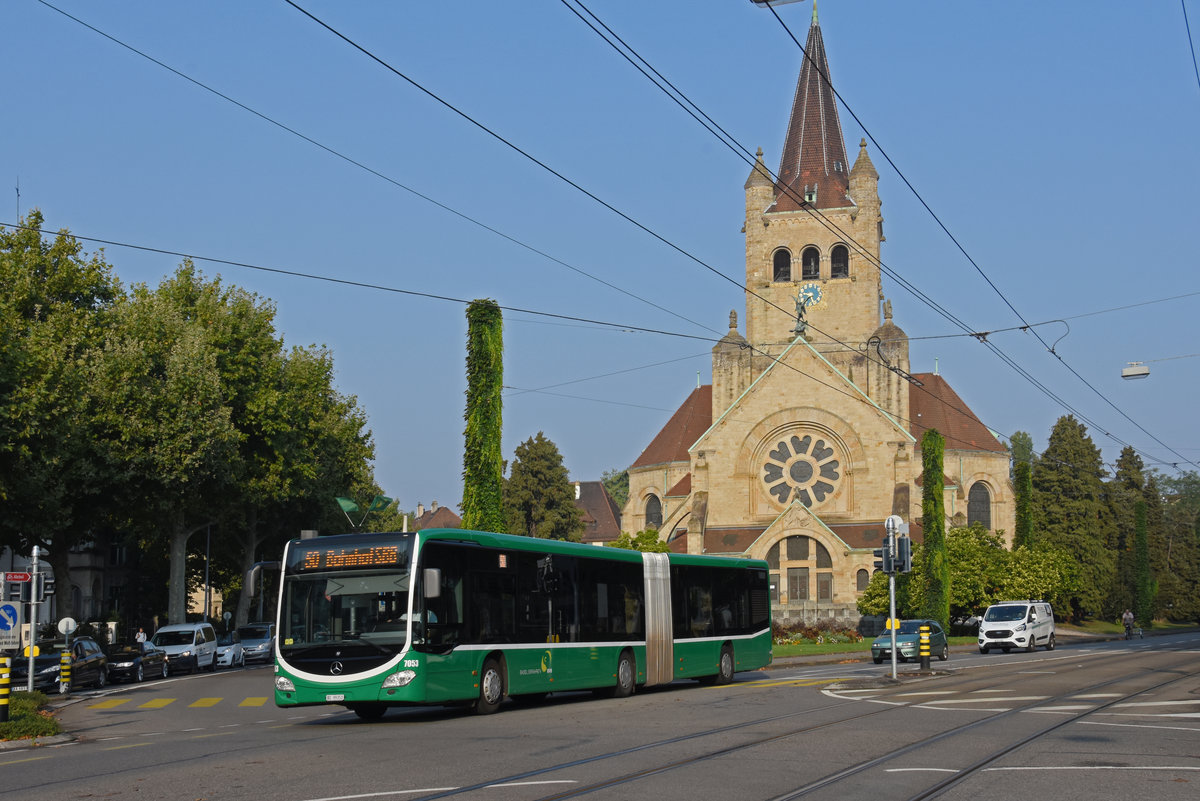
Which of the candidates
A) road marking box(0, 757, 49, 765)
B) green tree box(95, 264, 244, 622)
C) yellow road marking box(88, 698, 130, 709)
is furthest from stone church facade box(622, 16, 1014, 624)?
road marking box(0, 757, 49, 765)

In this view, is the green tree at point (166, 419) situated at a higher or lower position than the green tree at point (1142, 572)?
higher

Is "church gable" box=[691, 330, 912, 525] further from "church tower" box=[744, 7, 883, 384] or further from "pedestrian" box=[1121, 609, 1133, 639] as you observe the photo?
"pedestrian" box=[1121, 609, 1133, 639]

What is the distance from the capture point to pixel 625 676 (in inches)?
909

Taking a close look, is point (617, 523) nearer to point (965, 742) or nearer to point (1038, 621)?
point (1038, 621)

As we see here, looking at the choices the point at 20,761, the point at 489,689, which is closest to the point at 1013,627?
the point at 489,689

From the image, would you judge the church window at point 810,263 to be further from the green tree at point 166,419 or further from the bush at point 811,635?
the green tree at point 166,419

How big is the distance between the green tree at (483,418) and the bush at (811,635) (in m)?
18.1

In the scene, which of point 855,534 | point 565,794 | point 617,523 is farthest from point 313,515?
point 617,523

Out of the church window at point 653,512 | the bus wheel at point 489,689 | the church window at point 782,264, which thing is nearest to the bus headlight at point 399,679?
the bus wheel at point 489,689

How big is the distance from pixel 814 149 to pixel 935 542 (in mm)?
35145

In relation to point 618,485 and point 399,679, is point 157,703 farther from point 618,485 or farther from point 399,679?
point 618,485

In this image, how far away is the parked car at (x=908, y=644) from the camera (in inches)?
1425

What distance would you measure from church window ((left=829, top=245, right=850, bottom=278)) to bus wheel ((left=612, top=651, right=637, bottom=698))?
188ft

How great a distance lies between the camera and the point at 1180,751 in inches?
507
